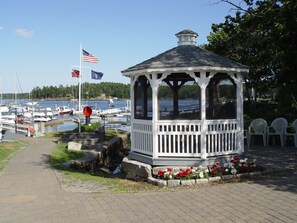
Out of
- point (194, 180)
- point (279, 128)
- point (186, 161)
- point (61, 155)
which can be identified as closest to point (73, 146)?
point (61, 155)

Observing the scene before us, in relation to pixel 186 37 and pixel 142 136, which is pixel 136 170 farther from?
pixel 186 37

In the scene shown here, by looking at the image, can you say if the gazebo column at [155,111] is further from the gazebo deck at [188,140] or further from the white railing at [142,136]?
the white railing at [142,136]

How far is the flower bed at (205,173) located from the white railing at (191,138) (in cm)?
56

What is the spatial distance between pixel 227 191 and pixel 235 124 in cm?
355

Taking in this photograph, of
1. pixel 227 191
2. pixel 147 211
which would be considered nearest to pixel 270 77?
pixel 227 191

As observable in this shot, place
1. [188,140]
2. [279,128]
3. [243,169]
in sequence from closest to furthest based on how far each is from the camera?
1. [243,169]
2. [188,140]
3. [279,128]

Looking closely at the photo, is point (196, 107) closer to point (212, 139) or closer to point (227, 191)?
point (212, 139)

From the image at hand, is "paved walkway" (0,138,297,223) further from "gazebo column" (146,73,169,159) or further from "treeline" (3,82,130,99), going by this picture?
"treeline" (3,82,130,99)

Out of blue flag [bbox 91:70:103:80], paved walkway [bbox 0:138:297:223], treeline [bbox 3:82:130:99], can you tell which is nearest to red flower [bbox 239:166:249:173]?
paved walkway [bbox 0:138:297:223]

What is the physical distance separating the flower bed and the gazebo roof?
8.53 feet

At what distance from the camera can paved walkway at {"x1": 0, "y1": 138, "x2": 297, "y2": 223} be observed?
6211 millimetres

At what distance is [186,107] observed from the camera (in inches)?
488

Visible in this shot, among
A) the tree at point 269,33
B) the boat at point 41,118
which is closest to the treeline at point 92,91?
the boat at point 41,118

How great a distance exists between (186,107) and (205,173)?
3360 millimetres
